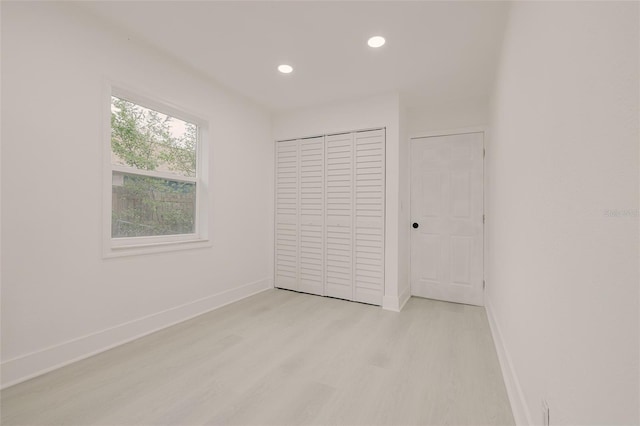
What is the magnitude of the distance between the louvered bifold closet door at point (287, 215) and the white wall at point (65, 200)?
1.36 meters

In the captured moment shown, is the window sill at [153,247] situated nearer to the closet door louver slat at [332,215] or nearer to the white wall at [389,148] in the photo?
the closet door louver slat at [332,215]

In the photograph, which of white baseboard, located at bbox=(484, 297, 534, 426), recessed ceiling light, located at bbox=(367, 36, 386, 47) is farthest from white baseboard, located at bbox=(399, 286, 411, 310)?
recessed ceiling light, located at bbox=(367, 36, 386, 47)

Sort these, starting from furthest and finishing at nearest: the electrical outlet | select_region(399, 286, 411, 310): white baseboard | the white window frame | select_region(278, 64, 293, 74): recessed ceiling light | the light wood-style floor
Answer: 1. select_region(399, 286, 411, 310): white baseboard
2. select_region(278, 64, 293, 74): recessed ceiling light
3. the white window frame
4. the light wood-style floor
5. the electrical outlet

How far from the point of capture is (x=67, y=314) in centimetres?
201

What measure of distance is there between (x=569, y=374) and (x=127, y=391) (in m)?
2.13

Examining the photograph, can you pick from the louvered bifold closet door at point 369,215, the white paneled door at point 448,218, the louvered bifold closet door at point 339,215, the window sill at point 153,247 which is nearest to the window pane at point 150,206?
the window sill at point 153,247

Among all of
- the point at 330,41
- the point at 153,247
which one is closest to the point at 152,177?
the point at 153,247

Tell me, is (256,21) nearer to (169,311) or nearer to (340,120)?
(340,120)

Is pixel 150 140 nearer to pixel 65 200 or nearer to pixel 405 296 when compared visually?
pixel 65 200

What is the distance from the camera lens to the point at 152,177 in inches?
105

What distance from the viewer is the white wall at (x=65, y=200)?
5.77 ft

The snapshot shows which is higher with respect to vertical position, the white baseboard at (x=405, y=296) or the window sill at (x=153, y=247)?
the window sill at (x=153, y=247)

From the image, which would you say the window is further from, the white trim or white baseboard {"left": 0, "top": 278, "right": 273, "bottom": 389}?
white baseboard {"left": 0, "top": 278, "right": 273, "bottom": 389}

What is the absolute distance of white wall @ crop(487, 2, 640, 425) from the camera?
587mm
